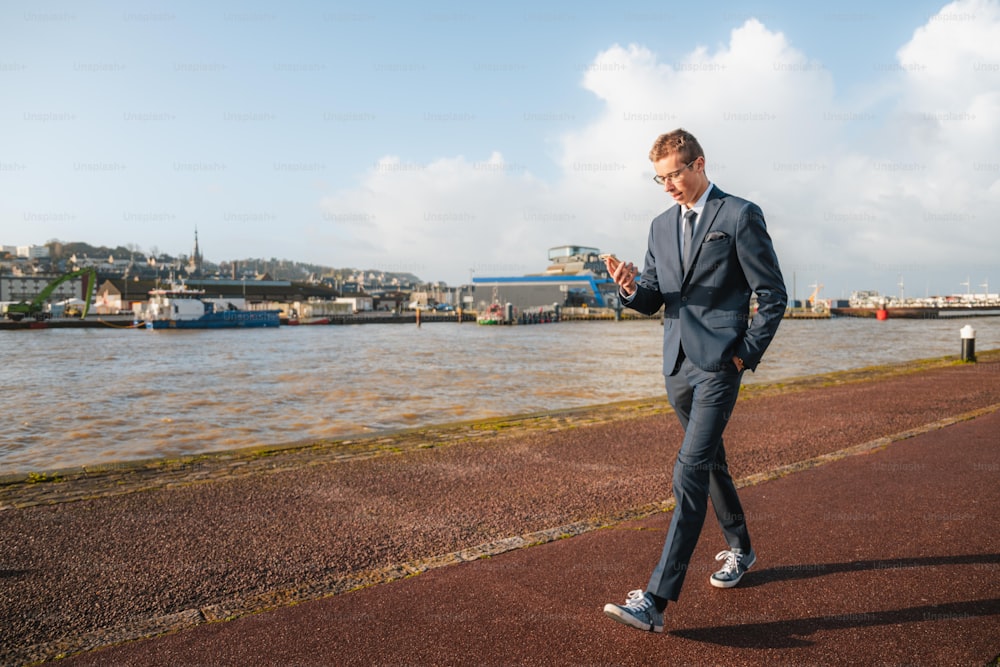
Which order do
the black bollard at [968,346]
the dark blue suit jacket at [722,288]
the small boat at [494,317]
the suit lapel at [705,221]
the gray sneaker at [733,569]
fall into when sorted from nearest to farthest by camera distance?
1. the dark blue suit jacket at [722,288]
2. the suit lapel at [705,221]
3. the gray sneaker at [733,569]
4. the black bollard at [968,346]
5. the small boat at [494,317]

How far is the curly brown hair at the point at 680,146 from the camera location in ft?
9.77

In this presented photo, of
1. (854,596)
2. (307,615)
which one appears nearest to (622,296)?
(854,596)

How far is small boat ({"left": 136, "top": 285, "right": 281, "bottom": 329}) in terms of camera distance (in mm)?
71750

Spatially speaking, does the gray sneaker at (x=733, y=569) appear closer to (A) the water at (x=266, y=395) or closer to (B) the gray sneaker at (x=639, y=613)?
(B) the gray sneaker at (x=639, y=613)

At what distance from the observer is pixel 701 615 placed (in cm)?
305

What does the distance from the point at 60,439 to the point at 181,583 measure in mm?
9617

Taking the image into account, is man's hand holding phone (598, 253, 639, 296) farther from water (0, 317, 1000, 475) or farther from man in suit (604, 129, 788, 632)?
water (0, 317, 1000, 475)

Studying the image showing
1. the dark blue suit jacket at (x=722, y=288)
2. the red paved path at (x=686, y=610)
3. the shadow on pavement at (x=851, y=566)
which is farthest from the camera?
the shadow on pavement at (x=851, y=566)

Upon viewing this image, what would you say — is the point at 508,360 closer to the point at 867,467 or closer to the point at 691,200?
the point at 867,467

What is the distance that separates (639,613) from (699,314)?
134 centimetres

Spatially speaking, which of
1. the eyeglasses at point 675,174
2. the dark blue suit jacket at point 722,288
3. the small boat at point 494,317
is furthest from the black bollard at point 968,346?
the small boat at point 494,317

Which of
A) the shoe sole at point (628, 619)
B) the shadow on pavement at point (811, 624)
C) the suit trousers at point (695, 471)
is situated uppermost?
the suit trousers at point (695, 471)

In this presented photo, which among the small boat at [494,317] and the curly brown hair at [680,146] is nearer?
the curly brown hair at [680,146]

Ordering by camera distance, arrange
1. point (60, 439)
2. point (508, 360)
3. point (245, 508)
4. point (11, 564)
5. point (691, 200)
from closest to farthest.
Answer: point (691, 200), point (11, 564), point (245, 508), point (60, 439), point (508, 360)
